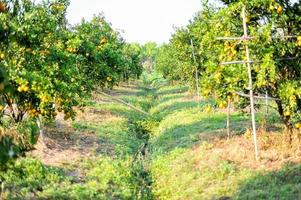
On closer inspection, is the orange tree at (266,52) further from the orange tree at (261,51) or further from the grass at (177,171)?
the grass at (177,171)

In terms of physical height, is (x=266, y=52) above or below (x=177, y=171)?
above

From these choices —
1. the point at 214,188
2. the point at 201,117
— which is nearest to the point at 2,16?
the point at 214,188

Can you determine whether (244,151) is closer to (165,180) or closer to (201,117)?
(165,180)

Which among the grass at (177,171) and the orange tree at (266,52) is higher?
the orange tree at (266,52)

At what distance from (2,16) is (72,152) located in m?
6.48

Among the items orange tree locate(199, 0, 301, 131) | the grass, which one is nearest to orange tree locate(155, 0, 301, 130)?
orange tree locate(199, 0, 301, 131)

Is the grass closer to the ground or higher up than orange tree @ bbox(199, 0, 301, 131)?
closer to the ground

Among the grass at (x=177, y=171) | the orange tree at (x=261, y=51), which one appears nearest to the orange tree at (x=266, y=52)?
the orange tree at (x=261, y=51)

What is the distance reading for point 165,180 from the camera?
14.8 m

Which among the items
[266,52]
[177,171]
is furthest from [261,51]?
[177,171]

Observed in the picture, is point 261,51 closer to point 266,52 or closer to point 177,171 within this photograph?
point 266,52

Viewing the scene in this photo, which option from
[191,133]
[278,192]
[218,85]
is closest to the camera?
[278,192]

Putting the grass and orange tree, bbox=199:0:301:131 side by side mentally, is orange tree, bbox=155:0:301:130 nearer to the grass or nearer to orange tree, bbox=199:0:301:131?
orange tree, bbox=199:0:301:131

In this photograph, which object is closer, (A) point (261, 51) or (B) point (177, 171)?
(A) point (261, 51)
